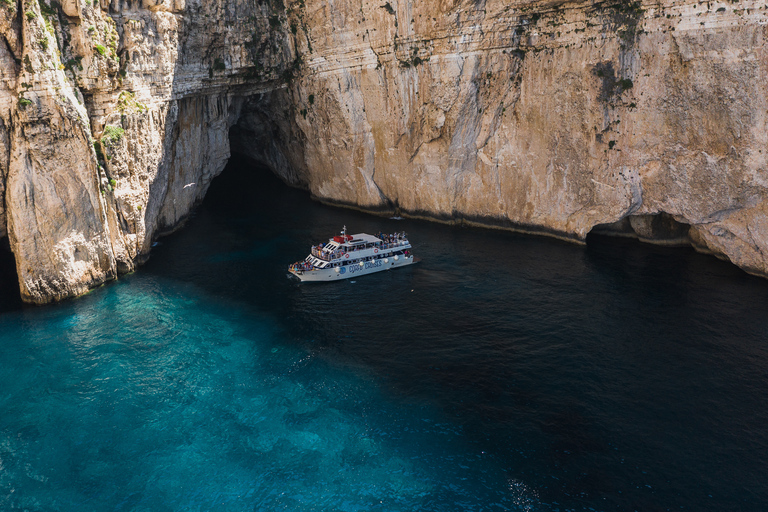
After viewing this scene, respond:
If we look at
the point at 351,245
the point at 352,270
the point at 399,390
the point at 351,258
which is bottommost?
the point at 399,390

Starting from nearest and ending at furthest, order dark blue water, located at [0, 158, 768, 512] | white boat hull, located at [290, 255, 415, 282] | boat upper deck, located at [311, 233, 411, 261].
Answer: dark blue water, located at [0, 158, 768, 512]
white boat hull, located at [290, 255, 415, 282]
boat upper deck, located at [311, 233, 411, 261]

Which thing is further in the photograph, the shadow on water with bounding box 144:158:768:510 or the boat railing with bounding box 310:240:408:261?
the boat railing with bounding box 310:240:408:261

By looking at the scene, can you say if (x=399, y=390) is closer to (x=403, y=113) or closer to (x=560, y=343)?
(x=560, y=343)

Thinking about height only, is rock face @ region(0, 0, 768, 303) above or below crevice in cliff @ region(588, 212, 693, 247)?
above

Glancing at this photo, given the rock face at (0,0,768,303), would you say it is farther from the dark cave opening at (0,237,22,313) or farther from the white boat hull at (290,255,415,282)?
the white boat hull at (290,255,415,282)

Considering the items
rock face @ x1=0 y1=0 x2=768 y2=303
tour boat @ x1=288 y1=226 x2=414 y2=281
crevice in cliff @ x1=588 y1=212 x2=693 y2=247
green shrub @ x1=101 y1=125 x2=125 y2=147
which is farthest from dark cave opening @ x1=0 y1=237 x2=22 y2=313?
crevice in cliff @ x1=588 y1=212 x2=693 y2=247

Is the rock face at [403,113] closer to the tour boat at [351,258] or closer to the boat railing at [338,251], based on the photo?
the boat railing at [338,251]

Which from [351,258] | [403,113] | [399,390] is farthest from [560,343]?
[403,113]
